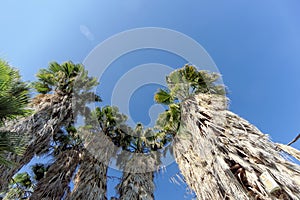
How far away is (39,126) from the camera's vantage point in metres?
6.61

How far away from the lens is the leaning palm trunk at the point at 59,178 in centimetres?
666

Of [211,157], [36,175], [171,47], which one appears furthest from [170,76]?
[36,175]

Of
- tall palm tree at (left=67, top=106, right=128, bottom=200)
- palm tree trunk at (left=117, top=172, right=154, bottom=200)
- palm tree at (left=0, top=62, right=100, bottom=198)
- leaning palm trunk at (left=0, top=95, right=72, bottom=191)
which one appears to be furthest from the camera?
palm tree trunk at (left=117, top=172, right=154, bottom=200)

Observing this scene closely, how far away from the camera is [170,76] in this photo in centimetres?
807

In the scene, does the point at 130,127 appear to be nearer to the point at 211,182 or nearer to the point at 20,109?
the point at 211,182

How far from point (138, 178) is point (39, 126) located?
16.9ft

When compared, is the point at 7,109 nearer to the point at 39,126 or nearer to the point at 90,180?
the point at 39,126

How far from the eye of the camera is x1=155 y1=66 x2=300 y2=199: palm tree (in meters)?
3.03

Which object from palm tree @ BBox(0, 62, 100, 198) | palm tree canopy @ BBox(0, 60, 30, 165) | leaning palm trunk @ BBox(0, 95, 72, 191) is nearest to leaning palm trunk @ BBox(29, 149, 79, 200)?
palm tree @ BBox(0, 62, 100, 198)

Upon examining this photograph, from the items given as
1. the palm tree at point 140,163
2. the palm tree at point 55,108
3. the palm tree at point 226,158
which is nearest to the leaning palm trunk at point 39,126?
the palm tree at point 55,108

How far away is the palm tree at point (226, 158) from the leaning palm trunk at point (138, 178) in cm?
309

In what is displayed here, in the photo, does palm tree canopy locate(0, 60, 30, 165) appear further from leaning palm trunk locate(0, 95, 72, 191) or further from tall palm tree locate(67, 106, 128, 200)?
tall palm tree locate(67, 106, 128, 200)

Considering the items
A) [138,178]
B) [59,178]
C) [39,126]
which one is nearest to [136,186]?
[138,178]

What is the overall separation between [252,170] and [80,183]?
6706mm
